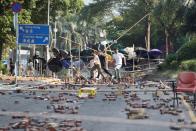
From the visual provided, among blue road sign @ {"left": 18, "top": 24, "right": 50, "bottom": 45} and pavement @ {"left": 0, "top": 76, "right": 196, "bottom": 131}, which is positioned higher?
blue road sign @ {"left": 18, "top": 24, "right": 50, "bottom": 45}

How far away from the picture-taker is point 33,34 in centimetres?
2766

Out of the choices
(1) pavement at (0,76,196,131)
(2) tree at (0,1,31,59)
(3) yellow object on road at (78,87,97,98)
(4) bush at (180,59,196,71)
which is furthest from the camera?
(2) tree at (0,1,31,59)

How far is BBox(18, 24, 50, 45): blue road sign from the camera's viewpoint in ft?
89.5

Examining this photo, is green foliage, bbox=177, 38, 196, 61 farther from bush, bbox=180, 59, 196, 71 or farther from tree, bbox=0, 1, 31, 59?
tree, bbox=0, 1, 31, 59

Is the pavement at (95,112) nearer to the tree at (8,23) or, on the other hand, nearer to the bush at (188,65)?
the bush at (188,65)

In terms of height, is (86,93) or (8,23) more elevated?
(8,23)

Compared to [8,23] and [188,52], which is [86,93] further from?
[188,52]

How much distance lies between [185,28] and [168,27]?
66.0ft

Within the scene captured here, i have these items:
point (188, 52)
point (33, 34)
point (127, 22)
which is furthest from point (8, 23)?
point (127, 22)

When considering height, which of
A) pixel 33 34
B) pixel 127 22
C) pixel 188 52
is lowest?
pixel 188 52

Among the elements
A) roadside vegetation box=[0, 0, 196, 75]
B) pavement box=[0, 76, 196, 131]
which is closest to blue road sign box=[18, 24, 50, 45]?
pavement box=[0, 76, 196, 131]

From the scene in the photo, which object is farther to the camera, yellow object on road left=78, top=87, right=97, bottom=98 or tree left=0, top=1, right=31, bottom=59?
tree left=0, top=1, right=31, bottom=59

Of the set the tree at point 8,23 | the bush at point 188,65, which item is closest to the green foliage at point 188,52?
the bush at point 188,65

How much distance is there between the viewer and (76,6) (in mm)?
50344
